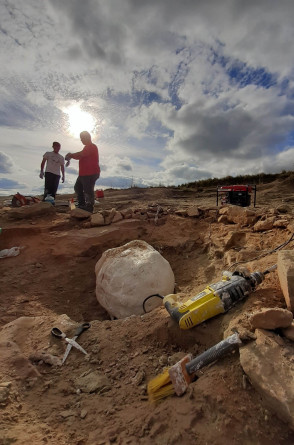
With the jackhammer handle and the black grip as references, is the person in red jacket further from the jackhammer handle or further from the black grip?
the jackhammer handle

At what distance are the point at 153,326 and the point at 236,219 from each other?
115 inches

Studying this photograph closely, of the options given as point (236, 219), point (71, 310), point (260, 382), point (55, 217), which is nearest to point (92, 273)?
point (71, 310)

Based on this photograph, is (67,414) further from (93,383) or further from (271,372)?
(271,372)

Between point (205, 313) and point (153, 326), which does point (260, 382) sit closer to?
point (205, 313)

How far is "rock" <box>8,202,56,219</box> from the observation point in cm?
564

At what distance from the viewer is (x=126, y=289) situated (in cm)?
304

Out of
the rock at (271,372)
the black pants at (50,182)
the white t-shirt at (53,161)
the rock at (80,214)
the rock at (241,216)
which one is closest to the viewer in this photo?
the rock at (271,372)

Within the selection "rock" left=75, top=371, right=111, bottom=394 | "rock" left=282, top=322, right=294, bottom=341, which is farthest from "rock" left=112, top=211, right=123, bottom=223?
"rock" left=282, top=322, right=294, bottom=341

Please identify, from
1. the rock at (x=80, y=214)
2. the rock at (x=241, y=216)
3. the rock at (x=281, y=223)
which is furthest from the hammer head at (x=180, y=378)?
the rock at (x=80, y=214)

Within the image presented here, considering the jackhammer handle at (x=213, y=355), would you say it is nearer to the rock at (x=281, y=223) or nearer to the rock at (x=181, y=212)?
the rock at (x=281, y=223)

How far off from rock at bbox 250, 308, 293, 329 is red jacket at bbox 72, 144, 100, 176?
4915mm

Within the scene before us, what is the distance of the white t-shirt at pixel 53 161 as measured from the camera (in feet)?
21.0

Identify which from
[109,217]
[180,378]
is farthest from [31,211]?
[180,378]

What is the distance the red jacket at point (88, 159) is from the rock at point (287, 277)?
4579 mm
